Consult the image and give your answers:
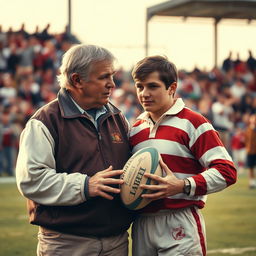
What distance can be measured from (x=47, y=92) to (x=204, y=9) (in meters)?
7.81

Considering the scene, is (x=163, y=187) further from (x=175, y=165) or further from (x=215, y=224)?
(x=215, y=224)

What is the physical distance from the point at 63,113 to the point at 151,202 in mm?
712

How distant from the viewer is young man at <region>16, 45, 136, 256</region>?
3.92 meters

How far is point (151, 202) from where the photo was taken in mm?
4195

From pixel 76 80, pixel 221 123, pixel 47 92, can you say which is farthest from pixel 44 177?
pixel 221 123

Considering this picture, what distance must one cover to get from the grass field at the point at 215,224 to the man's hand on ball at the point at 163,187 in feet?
11.2

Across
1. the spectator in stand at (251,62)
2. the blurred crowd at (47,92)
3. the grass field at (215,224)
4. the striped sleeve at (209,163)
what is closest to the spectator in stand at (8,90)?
the blurred crowd at (47,92)

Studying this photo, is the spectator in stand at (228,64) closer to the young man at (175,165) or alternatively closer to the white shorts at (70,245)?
the young man at (175,165)

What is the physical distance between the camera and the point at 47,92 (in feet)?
59.3

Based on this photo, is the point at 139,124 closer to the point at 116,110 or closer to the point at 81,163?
the point at 116,110

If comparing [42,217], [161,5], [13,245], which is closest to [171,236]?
[42,217]

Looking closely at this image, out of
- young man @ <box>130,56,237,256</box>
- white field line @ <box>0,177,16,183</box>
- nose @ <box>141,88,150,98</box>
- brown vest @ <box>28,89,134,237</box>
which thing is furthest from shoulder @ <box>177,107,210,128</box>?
white field line @ <box>0,177,16,183</box>

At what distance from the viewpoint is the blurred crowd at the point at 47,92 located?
1675 centimetres

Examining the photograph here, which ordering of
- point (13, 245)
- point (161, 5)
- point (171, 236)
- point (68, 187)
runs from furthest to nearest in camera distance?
1. point (161, 5)
2. point (13, 245)
3. point (171, 236)
4. point (68, 187)
